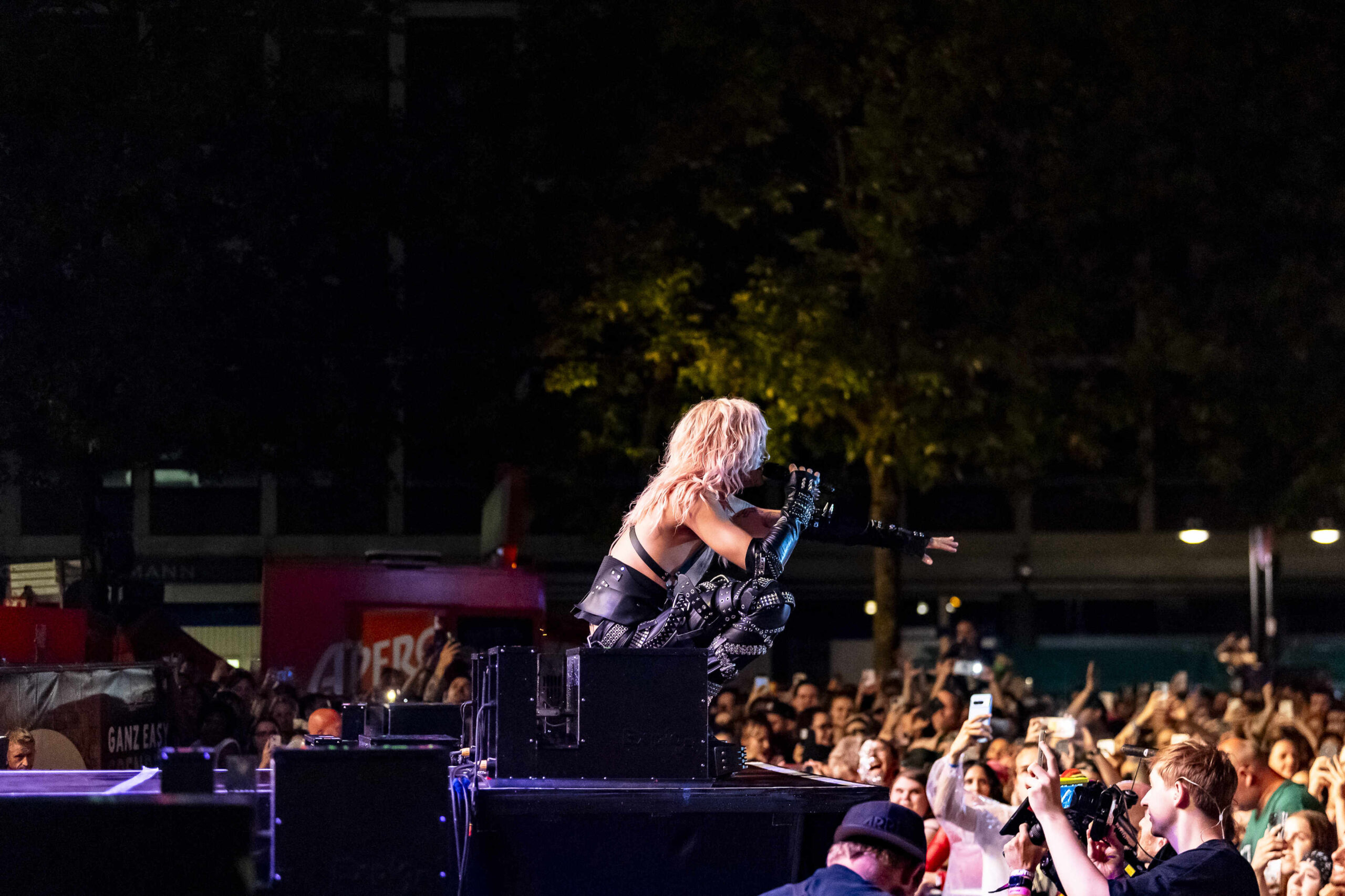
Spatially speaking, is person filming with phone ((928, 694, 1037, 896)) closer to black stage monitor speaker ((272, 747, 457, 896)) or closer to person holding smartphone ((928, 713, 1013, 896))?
person holding smartphone ((928, 713, 1013, 896))

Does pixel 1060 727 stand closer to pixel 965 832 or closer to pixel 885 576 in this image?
pixel 965 832

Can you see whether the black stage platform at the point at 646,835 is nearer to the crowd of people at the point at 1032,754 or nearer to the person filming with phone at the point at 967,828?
→ the crowd of people at the point at 1032,754

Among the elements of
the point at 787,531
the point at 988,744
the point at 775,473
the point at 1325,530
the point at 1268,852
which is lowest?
the point at 1268,852

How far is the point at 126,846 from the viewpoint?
3.18 meters

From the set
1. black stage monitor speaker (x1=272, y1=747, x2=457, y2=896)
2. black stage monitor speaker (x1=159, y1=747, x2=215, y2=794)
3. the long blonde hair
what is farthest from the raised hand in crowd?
black stage monitor speaker (x1=159, y1=747, x2=215, y2=794)

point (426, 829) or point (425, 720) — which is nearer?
point (426, 829)

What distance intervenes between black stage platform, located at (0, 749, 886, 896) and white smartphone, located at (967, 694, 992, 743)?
0.64 meters

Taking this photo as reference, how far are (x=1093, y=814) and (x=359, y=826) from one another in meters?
1.97

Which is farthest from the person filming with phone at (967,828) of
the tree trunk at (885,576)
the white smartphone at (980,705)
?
the tree trunk at (885,576)

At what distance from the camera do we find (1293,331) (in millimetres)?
18078

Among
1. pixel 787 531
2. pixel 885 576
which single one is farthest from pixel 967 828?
pixel 885 576

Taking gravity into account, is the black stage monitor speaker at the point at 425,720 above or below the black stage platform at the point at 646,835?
above

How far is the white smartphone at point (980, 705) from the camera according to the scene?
5297 millimetres

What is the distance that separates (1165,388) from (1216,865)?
15.5 m
